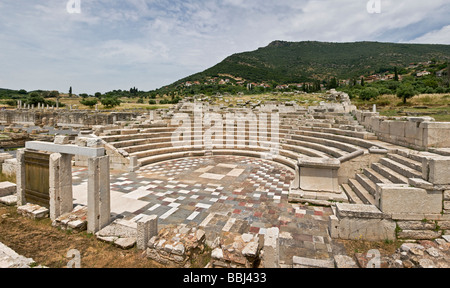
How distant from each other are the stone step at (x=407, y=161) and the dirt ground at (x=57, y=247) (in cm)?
614

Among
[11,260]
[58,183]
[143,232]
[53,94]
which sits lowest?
[11,260]

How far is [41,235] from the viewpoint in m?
4.56

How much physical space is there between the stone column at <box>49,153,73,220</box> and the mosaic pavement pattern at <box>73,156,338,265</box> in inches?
47.8

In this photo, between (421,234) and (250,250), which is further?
(421,234)

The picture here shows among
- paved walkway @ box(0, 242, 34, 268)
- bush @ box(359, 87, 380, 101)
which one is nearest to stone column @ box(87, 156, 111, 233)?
paved walkway @ box(0, 242, 34, 268)

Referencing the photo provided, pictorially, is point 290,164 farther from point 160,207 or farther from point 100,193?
point 100,193

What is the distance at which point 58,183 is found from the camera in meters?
5.11

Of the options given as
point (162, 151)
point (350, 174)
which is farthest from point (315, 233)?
point (162, 151)

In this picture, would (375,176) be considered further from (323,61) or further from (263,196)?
(323,61)

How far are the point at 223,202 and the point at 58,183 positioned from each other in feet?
13.8

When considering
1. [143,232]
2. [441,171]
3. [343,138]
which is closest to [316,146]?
[343,138]

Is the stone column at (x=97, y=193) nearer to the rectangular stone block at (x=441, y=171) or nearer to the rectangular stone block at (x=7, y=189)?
the rectangular stone block at (x=7, y=189)

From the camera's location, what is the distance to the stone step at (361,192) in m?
5.67
